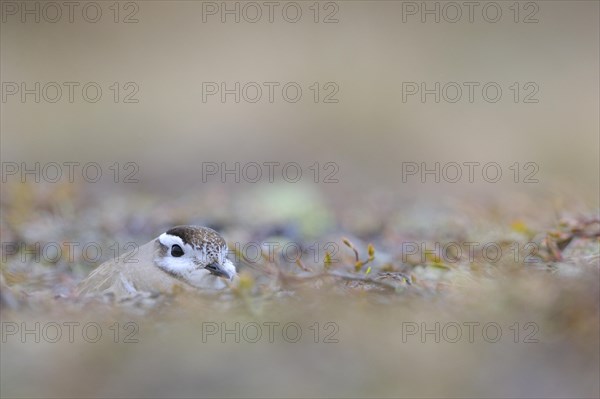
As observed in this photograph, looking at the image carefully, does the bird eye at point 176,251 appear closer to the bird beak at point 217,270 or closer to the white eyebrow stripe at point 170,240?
the white eyebrow stripe at point 170,240

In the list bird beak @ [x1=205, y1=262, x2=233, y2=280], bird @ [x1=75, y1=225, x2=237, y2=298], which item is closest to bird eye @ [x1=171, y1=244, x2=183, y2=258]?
bird @ [x1=75, y1=225, x2=237, y2=298]

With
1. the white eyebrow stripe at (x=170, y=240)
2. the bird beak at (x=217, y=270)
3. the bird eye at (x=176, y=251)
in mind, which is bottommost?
the bird beak at (x=217, y=270)

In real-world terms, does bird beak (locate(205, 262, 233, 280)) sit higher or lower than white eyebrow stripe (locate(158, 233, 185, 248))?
lower

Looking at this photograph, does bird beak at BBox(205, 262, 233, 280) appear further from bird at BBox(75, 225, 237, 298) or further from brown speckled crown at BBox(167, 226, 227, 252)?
brown speckled crown at BBox(167, 226, 227, 252)

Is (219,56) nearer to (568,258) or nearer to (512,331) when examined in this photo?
(568,258)

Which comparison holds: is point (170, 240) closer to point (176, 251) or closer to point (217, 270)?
point (176, 251)

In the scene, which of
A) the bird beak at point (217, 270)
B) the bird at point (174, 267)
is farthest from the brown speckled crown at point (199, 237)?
the bird beak at point (217, 270)

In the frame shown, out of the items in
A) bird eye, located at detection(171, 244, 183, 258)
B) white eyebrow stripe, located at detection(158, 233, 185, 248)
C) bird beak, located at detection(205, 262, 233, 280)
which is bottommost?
bird beak, located at detection(205, 262, 233, 280)

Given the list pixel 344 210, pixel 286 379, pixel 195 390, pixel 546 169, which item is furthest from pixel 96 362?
pixel 546 169

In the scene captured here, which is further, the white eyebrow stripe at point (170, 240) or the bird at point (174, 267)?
the white eyebrow stripe at point (170, 240)

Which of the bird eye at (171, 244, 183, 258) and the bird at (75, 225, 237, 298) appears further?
the bird eye at (171, 244, 183, 258)
